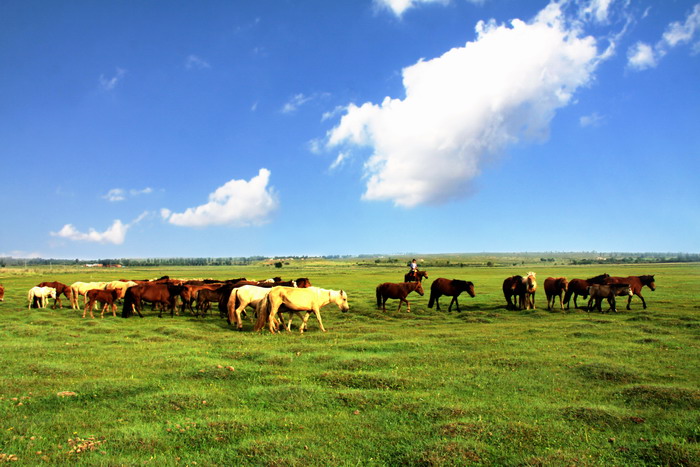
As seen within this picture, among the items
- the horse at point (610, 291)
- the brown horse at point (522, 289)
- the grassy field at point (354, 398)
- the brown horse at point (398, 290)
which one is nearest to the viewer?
the grassy field at point (354, 398)

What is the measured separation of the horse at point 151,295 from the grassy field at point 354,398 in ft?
20.0

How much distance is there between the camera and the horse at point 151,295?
20.6 metres

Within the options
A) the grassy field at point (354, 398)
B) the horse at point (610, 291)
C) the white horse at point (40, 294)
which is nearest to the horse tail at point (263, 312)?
the grassy field at point (354, 398)

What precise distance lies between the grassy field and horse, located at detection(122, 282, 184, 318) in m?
6.10

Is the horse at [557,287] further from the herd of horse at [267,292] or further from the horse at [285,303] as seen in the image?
the horse at [285,303]

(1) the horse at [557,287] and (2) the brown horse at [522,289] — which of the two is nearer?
(1) the horse at [557,287]

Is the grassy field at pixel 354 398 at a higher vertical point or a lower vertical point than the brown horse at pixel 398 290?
lower

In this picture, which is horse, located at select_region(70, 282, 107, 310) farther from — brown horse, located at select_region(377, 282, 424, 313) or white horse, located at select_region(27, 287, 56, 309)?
brown horse, located at select_region(377, 282, 424, 313)

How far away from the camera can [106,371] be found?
9844 mm

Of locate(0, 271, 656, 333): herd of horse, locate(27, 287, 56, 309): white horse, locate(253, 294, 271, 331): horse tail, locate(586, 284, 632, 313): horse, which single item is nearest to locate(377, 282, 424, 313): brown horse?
locate(0, 271, 656, 333): herd of horse

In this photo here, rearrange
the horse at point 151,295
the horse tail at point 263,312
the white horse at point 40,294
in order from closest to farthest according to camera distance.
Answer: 1. the horse tail at point 263,312
2. the horse at point 151,295
3. the white horse at point 40,294

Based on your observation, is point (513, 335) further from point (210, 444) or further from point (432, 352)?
point (210, 444)

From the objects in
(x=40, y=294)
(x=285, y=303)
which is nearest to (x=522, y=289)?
(x=285, y=303)

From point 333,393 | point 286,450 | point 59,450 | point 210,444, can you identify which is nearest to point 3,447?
point 59,450
